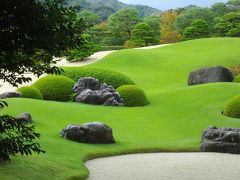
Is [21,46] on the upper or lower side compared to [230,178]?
upper

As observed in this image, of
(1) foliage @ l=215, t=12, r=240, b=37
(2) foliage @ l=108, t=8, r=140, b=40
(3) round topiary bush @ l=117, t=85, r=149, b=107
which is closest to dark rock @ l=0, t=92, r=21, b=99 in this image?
(3) round topiary bush @ l=117, t=85, r=149, b=107

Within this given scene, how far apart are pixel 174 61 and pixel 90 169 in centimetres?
2876

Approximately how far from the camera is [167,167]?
10.8 m

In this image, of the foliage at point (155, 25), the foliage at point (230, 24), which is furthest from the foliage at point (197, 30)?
the foliage at point (155, 25)

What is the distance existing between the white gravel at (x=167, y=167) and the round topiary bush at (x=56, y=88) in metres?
10.7

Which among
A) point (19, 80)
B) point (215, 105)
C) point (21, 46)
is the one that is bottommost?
point (215, 105)

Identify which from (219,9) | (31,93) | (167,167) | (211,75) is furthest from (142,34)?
(167,167)

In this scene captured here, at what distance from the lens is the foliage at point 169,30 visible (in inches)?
2372

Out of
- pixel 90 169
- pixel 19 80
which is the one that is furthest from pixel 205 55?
pixel 19 80

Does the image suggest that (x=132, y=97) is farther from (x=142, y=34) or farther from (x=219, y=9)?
(x=219, y=9)

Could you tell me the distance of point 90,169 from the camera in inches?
416

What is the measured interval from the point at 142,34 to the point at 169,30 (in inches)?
332

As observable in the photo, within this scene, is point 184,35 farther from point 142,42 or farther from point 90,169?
point 90,169

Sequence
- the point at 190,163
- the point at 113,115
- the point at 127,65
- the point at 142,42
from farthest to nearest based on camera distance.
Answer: the point at 142,42 < the point at 127,65 < the point at 113,115 < the point at 190,163
